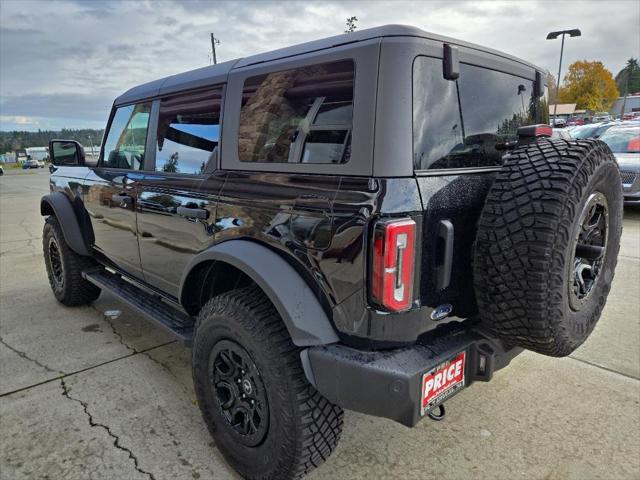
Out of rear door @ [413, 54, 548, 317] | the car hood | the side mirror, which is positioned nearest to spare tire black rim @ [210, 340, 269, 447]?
rear door @ [413, 54, 548, 317]

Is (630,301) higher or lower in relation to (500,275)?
lower

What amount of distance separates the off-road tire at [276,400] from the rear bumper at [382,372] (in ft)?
0.36

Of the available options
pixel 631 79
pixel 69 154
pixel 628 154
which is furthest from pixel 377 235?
pixel 631 79

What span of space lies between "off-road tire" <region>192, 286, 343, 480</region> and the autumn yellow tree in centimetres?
7116

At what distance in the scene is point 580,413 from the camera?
258 centimetres

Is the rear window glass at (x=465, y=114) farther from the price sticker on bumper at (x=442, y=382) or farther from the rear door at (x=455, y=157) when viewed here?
the price sticker on bumper at (x=442, y=382)

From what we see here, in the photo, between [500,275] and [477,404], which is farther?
[477,404]

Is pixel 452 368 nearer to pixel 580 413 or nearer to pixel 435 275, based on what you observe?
pixel 435 275

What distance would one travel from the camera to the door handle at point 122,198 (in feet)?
10.0

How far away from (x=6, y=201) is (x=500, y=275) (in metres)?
17.3

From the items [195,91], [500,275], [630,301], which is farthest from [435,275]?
[630,301]

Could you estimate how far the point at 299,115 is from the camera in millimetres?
1938

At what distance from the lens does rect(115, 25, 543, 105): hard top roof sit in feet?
5.60

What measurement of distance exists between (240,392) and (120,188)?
1.84 meters
